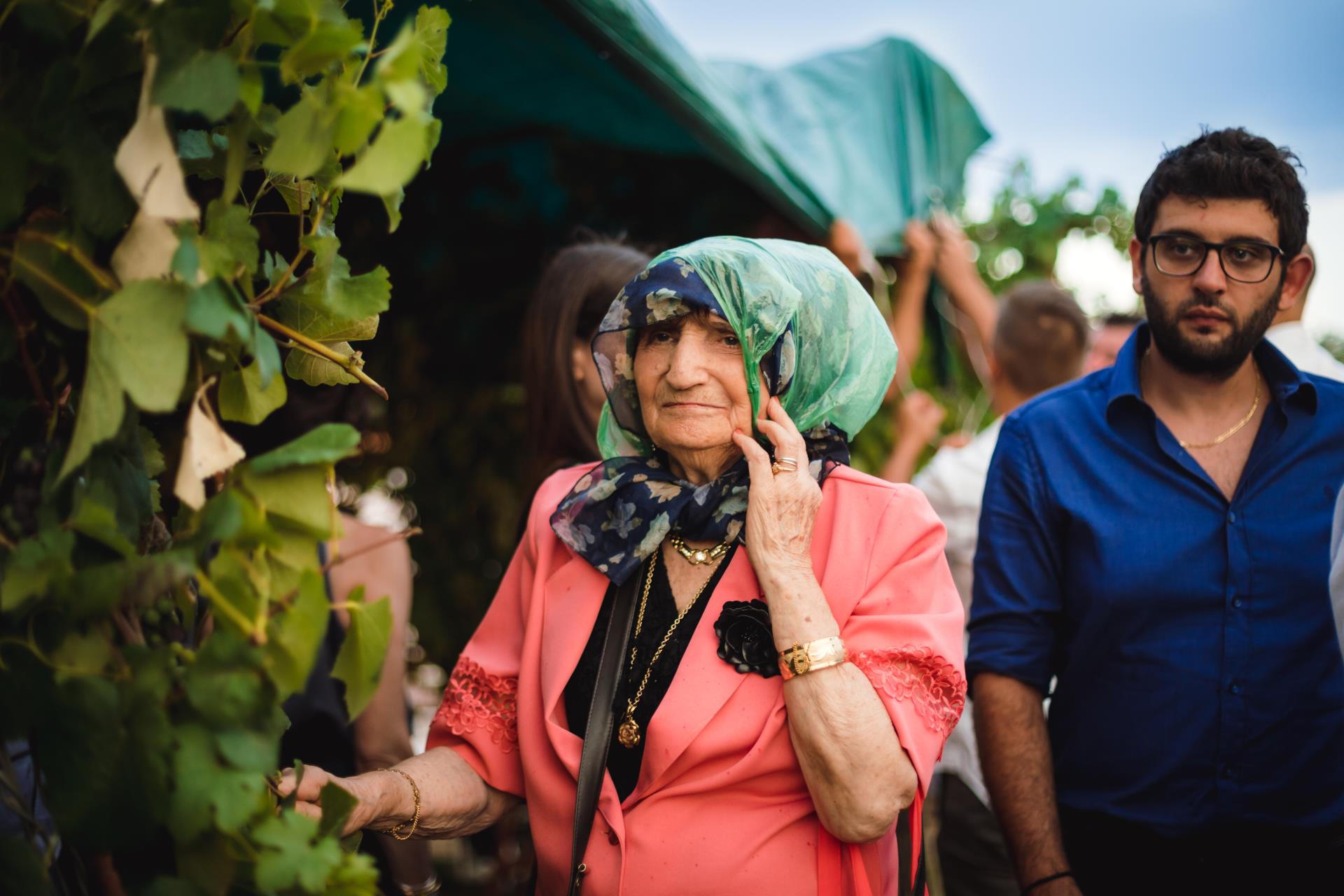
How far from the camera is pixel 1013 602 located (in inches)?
102

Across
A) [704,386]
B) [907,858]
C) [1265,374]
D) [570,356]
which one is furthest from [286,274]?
[1265,374]

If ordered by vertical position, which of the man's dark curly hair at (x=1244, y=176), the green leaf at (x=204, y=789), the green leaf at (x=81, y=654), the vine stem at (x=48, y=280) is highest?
the man's dark curly hair at (x=1244, y=176)

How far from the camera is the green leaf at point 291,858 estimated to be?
116cm

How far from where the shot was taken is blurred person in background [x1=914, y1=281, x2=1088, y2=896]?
3.50m

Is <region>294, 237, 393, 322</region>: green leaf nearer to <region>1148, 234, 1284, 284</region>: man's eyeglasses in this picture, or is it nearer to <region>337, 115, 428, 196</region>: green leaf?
<region>337, 115, 428, 196</region>: green leaf

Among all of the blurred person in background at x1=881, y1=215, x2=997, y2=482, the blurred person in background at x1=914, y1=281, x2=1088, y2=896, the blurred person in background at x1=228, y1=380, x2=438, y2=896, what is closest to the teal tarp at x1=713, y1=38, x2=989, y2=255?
the blurred person in background at x1=881, y1=215, x2=997, y2=482

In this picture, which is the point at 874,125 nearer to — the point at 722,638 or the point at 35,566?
the point at 722,638

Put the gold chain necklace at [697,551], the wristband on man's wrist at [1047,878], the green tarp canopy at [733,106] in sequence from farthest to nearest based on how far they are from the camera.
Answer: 1. the green tarp canopy at [733,106]
2. the wristband on man's wrist at [1047,878]
3. the gold chain necklace at [697,551]

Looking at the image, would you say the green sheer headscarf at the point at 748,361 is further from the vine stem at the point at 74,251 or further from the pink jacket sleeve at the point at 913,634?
the vine stem at the point at 74,251

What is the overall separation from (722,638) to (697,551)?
219 mm

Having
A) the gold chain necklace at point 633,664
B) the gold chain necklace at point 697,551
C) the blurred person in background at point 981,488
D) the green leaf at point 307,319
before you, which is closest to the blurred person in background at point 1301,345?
the blurred person in background at point 981,488

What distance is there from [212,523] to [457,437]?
3.94 meters

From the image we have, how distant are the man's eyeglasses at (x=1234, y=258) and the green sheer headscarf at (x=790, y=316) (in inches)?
36.4

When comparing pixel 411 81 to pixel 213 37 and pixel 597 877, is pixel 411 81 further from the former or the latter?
pixel 597 877
